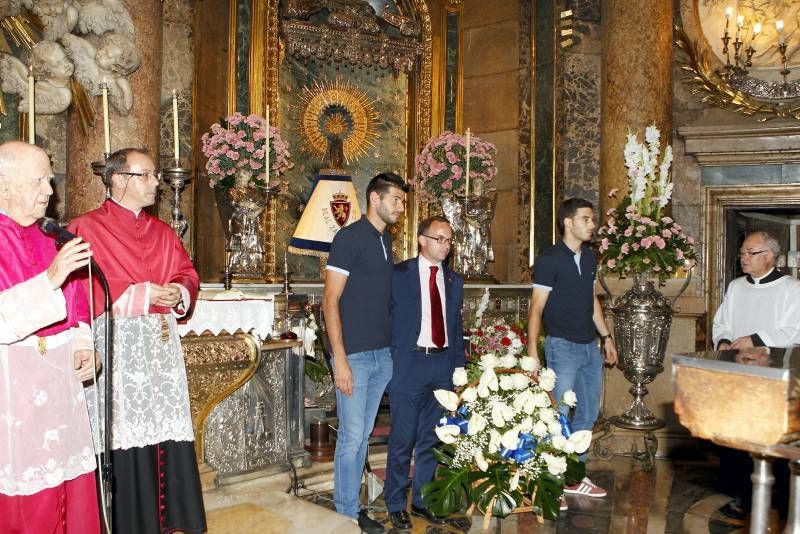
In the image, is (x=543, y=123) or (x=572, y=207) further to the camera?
(x=543, y=123)

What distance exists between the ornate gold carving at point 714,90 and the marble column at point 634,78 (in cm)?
62

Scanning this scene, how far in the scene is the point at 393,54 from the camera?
28.8 feet

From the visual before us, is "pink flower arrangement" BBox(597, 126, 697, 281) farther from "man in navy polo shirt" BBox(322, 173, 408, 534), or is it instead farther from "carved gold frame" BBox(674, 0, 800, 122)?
"man in navy polo shirt" BBox(322, 173, 408, 534)

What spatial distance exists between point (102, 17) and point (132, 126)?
30.6 inches

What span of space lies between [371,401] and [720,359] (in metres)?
2.42

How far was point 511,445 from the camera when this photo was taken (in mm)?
3402

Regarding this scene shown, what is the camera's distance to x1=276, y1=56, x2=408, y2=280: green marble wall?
318 inches

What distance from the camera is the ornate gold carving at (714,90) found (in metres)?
7.93

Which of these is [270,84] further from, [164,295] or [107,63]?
[164,295]

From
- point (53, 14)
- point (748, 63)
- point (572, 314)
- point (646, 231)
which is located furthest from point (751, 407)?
point (748, 63)

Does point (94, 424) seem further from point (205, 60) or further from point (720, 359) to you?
point (205, 60)

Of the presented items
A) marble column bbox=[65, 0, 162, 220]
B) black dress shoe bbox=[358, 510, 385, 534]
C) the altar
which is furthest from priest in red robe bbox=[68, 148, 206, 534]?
marble column bbox=[65, 0, 162, 220]

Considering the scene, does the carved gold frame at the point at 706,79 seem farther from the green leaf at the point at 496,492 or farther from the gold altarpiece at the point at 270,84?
the green leaf at the point at 496,492

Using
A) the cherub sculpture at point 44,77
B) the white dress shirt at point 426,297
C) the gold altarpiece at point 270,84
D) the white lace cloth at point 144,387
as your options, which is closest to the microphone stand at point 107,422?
the white lace cloth at point 144,387
